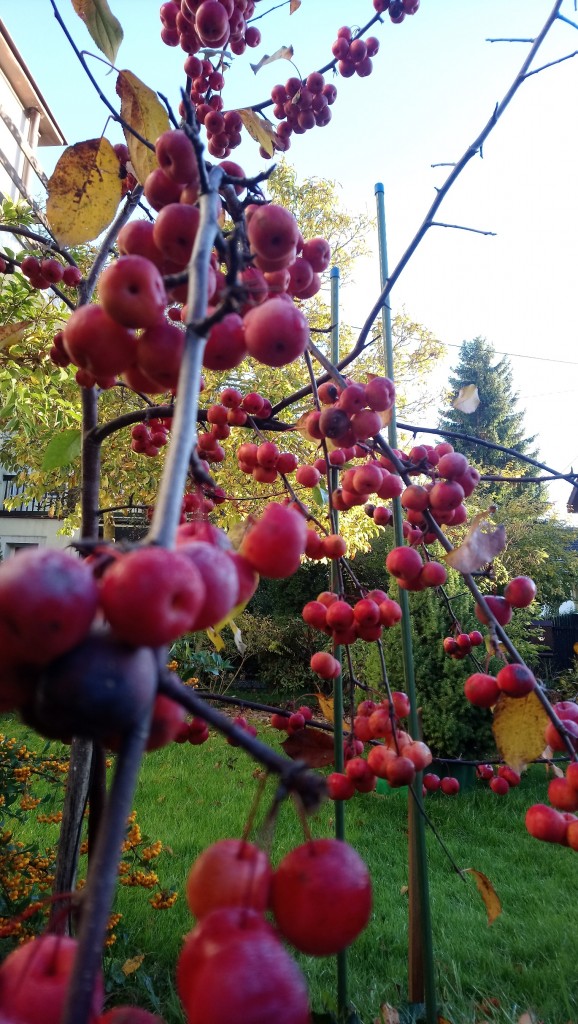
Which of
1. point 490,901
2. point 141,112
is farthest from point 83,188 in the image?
point 490,901

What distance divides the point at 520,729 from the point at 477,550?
0.80ft

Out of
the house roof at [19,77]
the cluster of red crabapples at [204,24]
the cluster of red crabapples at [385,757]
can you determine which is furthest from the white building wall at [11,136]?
the cluster of red crabapples at [385,757]

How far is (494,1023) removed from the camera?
1.56 m

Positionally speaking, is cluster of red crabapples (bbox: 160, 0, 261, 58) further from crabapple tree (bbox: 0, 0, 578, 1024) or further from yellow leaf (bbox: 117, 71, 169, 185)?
yellow leaf (bbox: 117, 71, 169, 185)

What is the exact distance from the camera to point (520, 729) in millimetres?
770

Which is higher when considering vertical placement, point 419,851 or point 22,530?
point 22,530

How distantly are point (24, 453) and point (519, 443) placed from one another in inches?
848

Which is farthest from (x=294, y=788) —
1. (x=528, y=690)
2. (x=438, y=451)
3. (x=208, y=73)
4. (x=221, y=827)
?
(x=221, y=827)

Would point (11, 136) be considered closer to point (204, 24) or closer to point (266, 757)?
point (204, 24)

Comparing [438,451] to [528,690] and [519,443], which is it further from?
[519,443]

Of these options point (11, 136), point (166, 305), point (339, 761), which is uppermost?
point (11, 136)

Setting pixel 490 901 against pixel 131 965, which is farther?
pixel 131 965

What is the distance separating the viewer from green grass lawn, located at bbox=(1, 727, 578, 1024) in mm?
1804

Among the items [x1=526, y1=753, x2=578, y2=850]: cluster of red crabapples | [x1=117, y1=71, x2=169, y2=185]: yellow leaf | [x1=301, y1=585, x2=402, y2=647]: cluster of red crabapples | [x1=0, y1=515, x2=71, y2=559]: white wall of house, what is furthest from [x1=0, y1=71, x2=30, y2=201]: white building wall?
[x1=526, y1=753, x2=578, y2=850]: cluster of red crabapples
